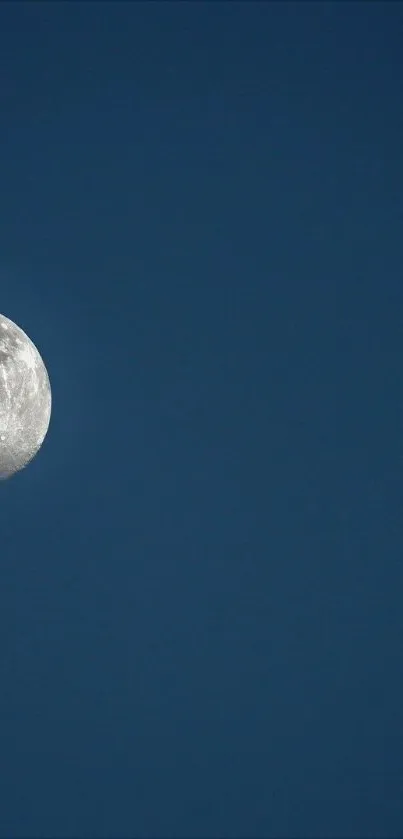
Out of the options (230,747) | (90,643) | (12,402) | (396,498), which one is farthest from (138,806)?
(12,402)

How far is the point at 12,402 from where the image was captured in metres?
1.97

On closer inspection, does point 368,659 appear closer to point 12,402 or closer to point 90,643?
point 90,643

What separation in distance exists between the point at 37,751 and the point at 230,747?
56 centimetres

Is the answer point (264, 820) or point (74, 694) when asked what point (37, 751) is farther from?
point (264, 820)

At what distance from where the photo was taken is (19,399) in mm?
2020

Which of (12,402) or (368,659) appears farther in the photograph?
(368,659)

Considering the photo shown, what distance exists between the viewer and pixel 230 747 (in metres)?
2.71

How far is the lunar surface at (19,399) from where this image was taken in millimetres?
1967

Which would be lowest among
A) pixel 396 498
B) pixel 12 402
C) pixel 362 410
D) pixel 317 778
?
pixel 317 778

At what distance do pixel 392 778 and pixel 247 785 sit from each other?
43cm

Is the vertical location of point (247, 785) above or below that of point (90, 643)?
below

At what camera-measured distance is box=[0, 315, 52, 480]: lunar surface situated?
1.97 meters

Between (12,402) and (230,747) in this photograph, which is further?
(230,747)

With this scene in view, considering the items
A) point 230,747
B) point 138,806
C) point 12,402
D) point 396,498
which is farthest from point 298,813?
point 12,402
